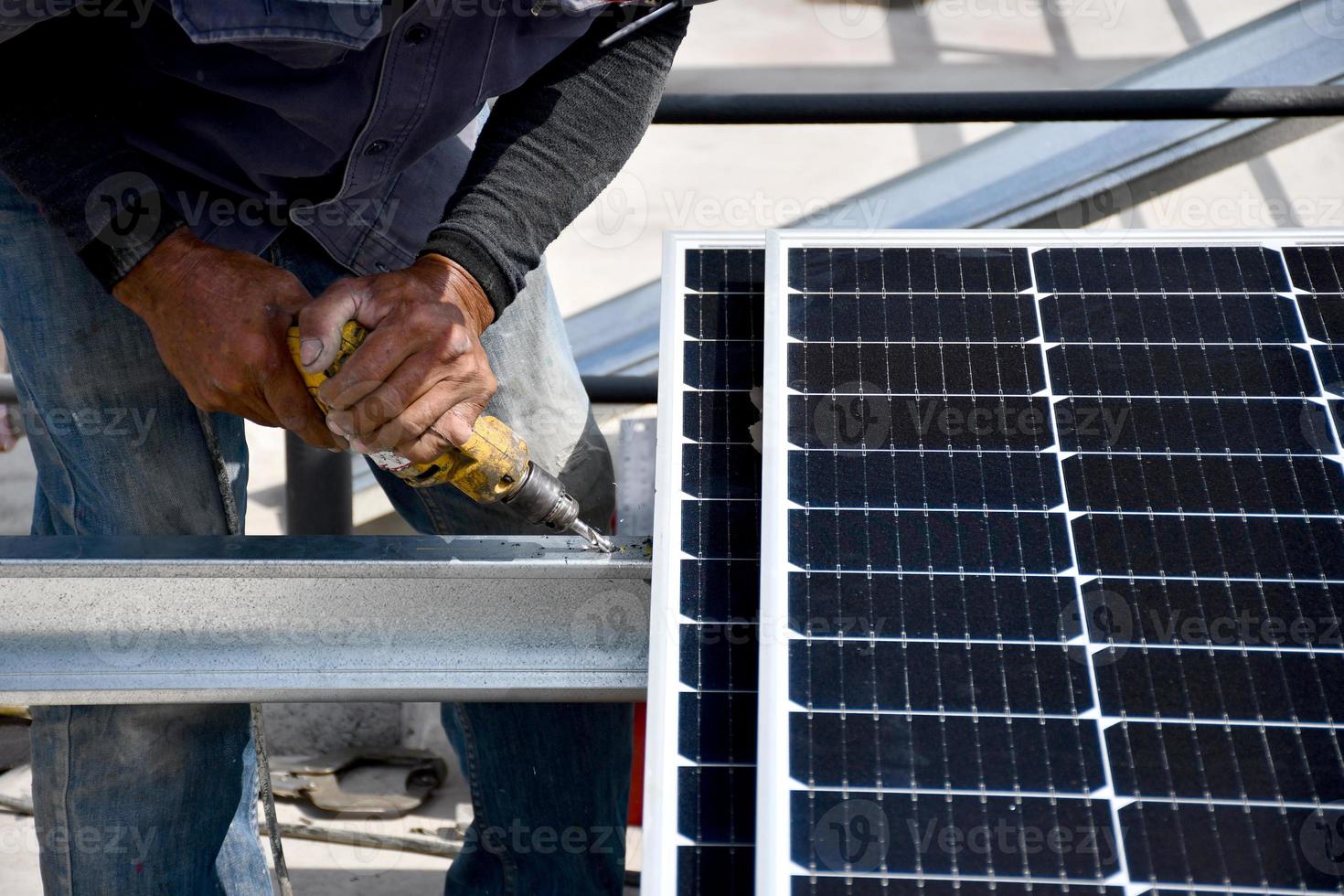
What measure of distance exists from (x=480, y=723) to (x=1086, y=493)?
40.6 inches

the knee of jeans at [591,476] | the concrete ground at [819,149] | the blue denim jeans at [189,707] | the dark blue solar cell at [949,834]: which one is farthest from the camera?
the concrete ground at [819,149]

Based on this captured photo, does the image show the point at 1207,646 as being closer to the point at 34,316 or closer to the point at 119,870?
the point at 119,870

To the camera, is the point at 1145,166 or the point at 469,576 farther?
the point at 1145,166

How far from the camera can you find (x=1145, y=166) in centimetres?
400

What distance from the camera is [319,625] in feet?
4.74

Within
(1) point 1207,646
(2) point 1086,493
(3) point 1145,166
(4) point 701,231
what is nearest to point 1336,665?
(1) point 1207,646

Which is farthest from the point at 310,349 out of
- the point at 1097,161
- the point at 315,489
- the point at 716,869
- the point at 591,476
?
the point at 1097,161

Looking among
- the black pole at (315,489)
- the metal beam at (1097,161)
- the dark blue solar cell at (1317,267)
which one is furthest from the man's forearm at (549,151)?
the metal beam at (1097,161)

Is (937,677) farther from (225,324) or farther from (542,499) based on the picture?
(225,324)

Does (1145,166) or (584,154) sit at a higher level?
(1145,166)

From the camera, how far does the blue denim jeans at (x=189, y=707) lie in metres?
1.65

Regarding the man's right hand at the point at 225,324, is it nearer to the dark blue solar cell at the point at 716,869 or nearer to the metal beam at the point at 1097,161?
the dark blue solar cell at the point at 716,869

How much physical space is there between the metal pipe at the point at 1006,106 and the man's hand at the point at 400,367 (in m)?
0.98

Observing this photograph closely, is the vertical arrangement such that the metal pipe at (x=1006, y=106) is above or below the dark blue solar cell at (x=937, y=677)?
above
